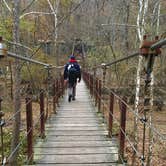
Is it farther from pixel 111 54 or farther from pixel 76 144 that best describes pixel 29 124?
pixel 111 54

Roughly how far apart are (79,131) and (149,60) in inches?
127

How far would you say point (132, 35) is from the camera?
1931 centimetres

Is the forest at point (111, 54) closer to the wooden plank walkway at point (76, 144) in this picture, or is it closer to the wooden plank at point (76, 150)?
the wooden plank walkway at point (76, 144)

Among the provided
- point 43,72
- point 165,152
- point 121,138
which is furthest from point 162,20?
point 121,138

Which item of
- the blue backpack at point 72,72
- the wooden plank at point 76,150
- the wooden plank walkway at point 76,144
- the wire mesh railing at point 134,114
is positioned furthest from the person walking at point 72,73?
the wooden plank at point 76,150

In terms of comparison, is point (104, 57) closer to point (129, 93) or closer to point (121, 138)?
point (129, 93)

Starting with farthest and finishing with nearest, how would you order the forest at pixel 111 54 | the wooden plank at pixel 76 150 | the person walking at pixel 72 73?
the forest at pixel 111 54 < the person walking at pixel 72 73 < the wooden plank at pixel 76 150

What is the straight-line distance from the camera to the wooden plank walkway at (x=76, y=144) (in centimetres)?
435

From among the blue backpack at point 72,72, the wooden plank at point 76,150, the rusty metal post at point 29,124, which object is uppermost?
the blue backpack at point 72,72

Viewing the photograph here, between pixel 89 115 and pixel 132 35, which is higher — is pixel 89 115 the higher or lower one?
the lower one

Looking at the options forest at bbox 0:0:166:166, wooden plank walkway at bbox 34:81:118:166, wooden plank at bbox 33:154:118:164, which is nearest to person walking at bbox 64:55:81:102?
forest at bbox 0:0:166:166

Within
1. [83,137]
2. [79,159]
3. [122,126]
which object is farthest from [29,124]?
[83,137]

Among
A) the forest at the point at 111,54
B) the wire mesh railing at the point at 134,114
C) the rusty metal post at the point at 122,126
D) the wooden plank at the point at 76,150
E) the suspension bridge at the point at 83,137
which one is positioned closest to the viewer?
the wire mesh railing at the point at 134,114

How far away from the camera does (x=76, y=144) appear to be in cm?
510
